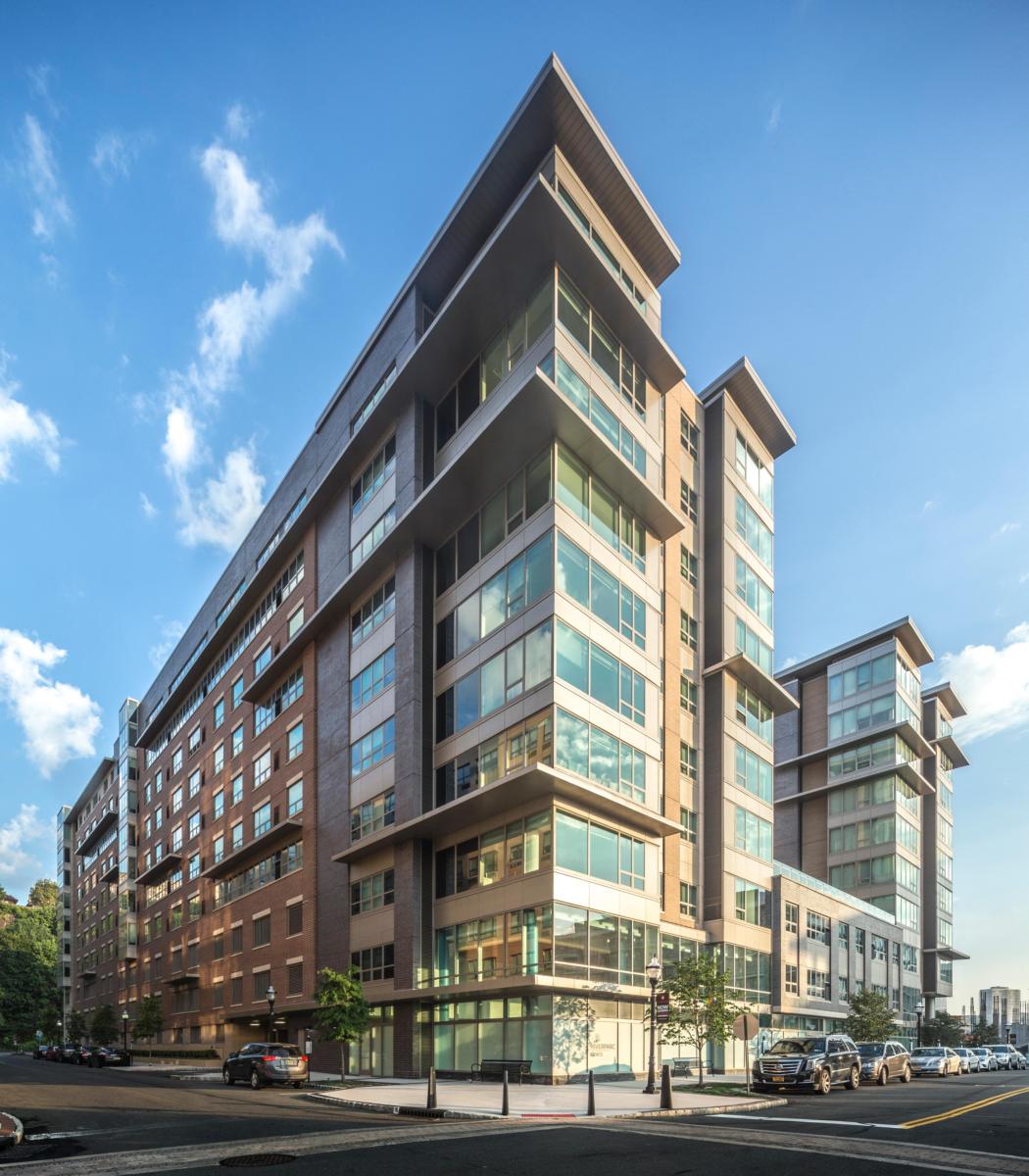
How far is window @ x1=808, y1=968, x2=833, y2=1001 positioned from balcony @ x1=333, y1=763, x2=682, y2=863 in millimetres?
21305

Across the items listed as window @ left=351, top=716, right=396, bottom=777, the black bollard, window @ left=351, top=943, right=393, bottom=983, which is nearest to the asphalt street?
the black bollard

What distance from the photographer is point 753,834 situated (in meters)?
46.3

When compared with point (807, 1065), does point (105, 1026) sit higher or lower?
lower

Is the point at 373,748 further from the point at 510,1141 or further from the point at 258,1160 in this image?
the point at 258,1160

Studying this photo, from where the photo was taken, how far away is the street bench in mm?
29828

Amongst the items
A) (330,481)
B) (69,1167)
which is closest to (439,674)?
(330,481)

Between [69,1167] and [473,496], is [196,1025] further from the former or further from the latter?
[69,1167]

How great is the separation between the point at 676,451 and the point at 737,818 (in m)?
17.8

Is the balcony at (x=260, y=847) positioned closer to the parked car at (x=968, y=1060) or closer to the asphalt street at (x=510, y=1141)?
the asphalt street at (x=510, y=1141)

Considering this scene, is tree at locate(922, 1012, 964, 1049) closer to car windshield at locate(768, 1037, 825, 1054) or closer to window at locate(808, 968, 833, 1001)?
window at locate(808, 968, 833, 1001)

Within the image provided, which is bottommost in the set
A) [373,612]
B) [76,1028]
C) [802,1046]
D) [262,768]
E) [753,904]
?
[76,1028]

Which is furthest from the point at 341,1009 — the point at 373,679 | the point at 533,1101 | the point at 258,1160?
the point at 258,1160

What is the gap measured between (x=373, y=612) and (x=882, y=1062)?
2687 centimetres

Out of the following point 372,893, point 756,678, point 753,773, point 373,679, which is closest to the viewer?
point 372,893
